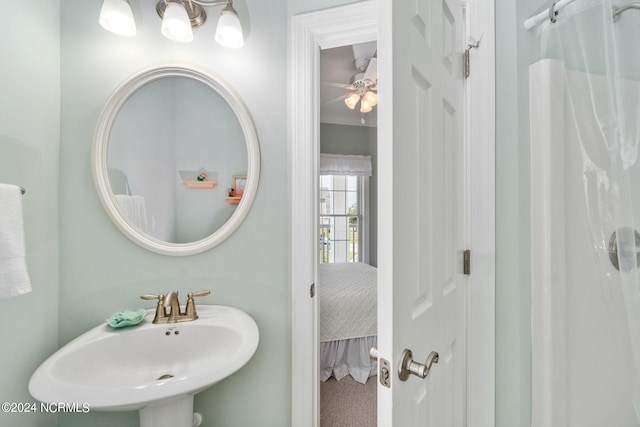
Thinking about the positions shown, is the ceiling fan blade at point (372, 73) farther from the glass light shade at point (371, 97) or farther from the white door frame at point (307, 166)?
the white door frame at point (307, 166)

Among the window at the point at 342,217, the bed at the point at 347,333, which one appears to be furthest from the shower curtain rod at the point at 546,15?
the window at the point at 342,217

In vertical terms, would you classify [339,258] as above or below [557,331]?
below

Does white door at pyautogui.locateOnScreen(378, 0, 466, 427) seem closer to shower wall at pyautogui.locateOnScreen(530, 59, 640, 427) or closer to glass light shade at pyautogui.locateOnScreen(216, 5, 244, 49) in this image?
shower wall at pyautogui.locateOnScreen(530, 59, 640, 427)

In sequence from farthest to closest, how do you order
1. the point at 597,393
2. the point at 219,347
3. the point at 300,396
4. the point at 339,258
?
the point at 339,258 → the point at 300,396 → the point at 219,347 → the point at 597,393

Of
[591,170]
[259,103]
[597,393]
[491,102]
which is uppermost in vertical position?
[259,103]

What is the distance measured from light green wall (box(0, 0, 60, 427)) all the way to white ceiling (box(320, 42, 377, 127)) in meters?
1.91

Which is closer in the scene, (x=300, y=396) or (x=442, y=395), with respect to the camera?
(x=442, y=395)

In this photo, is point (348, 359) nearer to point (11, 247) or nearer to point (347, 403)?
point (347, 403)

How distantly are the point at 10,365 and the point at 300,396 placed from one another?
3.51 ft

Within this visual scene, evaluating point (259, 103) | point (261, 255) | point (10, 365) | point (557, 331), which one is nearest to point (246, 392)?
point (261, 255)

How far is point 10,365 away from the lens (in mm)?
923

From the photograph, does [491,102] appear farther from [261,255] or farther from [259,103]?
[261,255]

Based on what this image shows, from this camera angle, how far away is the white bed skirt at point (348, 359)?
2.11 metres

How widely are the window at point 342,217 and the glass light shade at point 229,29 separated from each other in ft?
10.4
